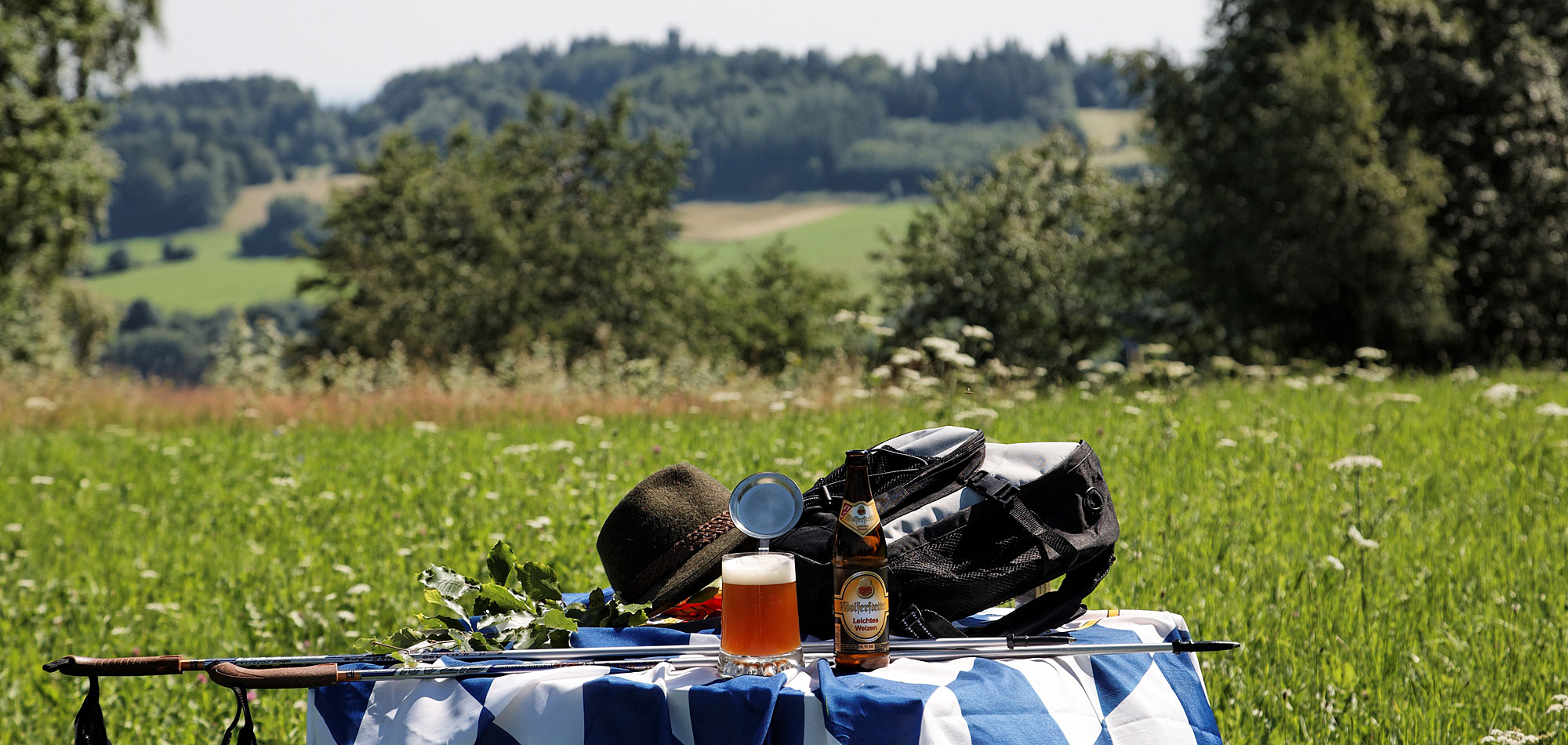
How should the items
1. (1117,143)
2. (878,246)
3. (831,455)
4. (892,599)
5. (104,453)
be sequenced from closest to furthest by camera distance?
(892,599), (831,455), (104,453), (878,246), (1117,143)

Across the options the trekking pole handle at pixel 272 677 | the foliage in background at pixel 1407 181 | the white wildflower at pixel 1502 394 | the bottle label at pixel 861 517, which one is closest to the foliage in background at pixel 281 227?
the foliage in background at pixel 1407 181

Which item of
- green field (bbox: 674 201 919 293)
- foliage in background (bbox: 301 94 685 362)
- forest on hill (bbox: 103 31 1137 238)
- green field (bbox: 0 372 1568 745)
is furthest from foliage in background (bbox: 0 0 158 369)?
forest on hill (bbox: 103 31 1137 238)

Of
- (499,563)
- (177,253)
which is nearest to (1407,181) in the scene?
(499,563)

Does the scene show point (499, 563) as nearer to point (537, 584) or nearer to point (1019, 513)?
point (537, 584)

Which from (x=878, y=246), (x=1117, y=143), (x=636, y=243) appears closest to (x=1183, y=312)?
(x=636, y=243)

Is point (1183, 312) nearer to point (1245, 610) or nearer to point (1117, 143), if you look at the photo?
point (1245, 610)

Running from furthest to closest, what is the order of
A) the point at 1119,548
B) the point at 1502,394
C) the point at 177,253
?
1. the point at 177,253
2. the point at 1502,394
3. the point at 1119,548

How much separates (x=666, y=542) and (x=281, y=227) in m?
136

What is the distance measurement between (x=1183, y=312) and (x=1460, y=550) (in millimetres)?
18462

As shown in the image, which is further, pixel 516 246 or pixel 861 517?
pixel 516 246

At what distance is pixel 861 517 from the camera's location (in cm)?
199

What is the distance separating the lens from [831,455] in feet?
21.8

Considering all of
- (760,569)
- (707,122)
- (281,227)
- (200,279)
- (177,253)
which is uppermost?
(707,122)

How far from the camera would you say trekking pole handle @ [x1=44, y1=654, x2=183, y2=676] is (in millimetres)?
1927
